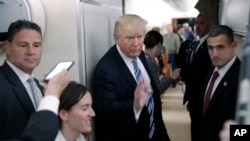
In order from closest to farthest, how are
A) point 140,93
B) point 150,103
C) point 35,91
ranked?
point 35,91 → point 140,93 → point 150,103

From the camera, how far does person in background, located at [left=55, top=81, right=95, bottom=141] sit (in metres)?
1.43

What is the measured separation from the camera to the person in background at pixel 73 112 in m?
1.43

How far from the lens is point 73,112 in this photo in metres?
1.44

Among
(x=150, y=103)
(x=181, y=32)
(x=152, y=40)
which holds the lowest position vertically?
(x=150, y=103)

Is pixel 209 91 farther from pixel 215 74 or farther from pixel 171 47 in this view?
pixel 171 47

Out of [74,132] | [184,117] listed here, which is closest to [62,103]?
[74,132]

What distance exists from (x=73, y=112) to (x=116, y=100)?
418mm

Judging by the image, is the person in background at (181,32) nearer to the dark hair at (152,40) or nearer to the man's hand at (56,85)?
the dark hair at (152,40)

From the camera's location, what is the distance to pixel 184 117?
5.39 metres

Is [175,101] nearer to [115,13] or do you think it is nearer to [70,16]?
[115,13]

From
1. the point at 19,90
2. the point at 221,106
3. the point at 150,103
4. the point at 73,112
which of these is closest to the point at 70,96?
the point at 73,112

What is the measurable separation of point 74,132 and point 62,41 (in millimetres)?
548

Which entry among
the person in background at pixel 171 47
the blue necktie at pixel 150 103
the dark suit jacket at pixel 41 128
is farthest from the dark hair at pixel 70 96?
the person in background at pixel 171 47

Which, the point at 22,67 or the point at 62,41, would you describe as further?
the point at 62,41
